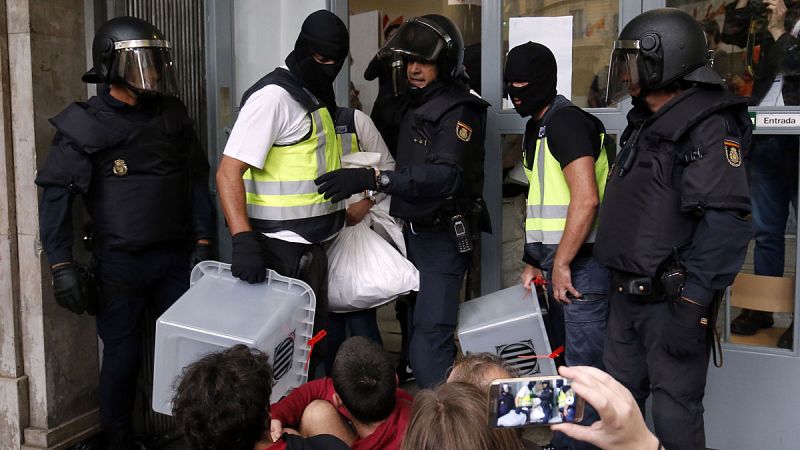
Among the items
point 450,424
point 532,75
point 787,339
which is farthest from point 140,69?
point 787,339

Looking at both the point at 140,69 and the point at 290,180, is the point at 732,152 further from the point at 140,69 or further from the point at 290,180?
the point at 140,69

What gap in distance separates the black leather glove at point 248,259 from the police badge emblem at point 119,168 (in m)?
0.80

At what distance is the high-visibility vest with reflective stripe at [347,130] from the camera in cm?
398

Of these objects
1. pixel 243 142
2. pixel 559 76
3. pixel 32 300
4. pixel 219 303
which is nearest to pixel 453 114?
pixel 559 76

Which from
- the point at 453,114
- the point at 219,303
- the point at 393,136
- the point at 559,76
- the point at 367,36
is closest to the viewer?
the point at 219,303

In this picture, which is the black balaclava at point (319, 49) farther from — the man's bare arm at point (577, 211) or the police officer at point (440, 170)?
the man's bare arm at point (577, 211)

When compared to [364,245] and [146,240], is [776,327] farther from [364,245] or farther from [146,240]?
[146,240]

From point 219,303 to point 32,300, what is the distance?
127 cm

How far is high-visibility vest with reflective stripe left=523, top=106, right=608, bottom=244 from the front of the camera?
11.1 ft

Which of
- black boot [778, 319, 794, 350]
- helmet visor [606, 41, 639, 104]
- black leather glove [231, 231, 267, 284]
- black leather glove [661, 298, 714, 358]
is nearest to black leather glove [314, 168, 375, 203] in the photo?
black leather glove [231, 231, 267, 284]

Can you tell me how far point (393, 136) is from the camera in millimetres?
4316

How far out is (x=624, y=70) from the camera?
3.01m

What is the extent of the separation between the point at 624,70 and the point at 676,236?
2.09 ft

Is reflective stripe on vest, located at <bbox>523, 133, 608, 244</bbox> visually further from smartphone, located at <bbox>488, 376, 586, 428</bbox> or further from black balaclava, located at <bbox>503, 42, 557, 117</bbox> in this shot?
smartphone, located at <bbox>488, 376, 586, 428</bbox>
